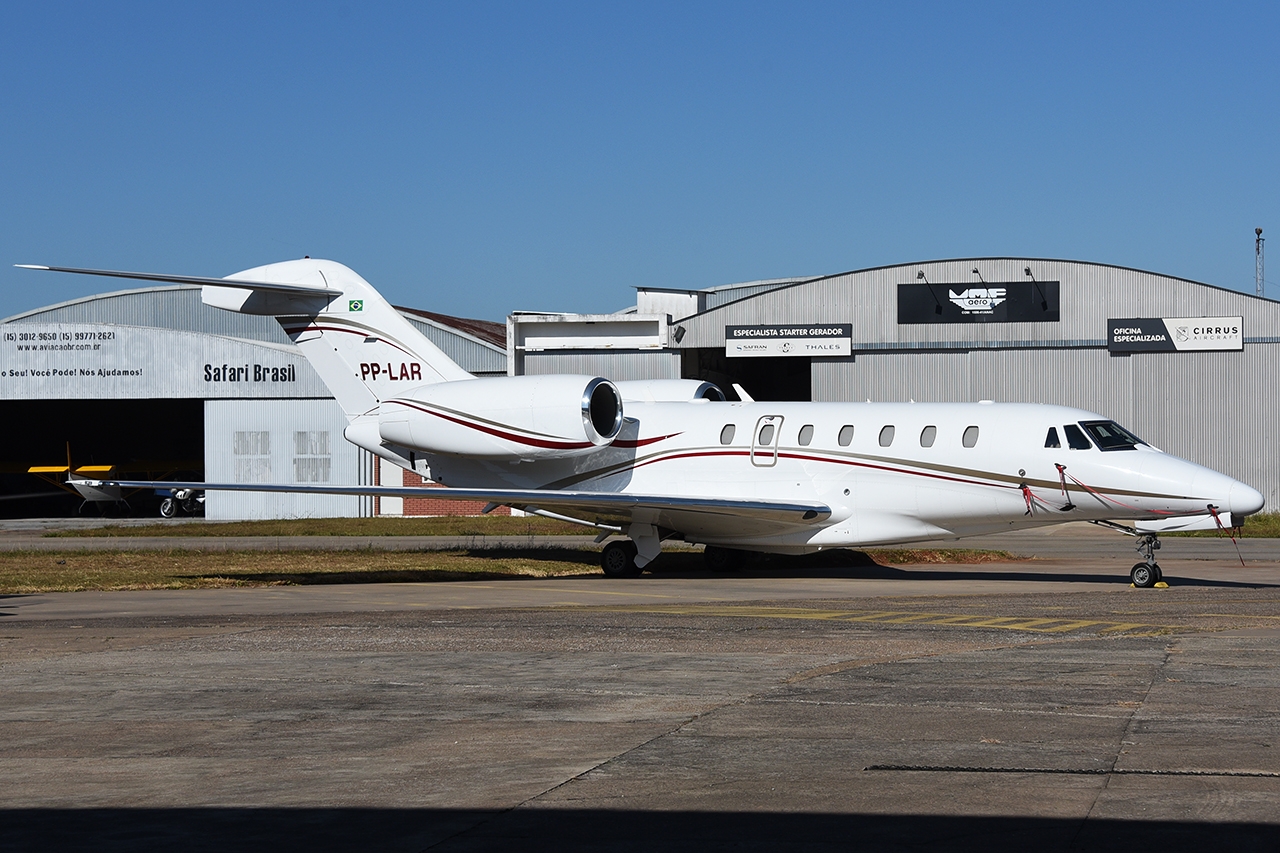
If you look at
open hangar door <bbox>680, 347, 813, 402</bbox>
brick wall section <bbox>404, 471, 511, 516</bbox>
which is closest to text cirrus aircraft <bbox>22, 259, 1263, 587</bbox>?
brick wall section <bbox>404, 471, 511, 516</bbox>

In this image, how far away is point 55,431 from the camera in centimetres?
6353

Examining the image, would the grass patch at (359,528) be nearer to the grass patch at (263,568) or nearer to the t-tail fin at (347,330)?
the grass patch at (263,568)

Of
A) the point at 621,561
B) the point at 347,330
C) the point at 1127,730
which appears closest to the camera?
the point at 1127,730

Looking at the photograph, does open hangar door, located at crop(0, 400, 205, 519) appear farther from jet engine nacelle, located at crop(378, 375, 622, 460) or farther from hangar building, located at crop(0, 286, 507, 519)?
jet engine nacelle, located at crop(378, 375, 622, 460)

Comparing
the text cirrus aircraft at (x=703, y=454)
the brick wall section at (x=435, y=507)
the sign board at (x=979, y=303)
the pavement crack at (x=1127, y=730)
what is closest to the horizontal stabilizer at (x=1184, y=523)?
the text cirrus aircraft at (x=703, y=454)

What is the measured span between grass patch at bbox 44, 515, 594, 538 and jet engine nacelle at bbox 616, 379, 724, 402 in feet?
27.9

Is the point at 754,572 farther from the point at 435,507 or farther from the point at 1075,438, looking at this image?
the point at 435,507

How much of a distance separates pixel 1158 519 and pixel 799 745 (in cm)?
1283

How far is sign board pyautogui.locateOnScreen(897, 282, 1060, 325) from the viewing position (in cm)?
3670

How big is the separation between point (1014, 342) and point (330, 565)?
69.4ft

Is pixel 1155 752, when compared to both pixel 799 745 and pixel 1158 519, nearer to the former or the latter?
pixel 799 745

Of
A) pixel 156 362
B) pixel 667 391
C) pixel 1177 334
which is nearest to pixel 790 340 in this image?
pixel 1177 334

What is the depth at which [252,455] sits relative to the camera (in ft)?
145

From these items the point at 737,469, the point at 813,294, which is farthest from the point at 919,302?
the point at 737,469
